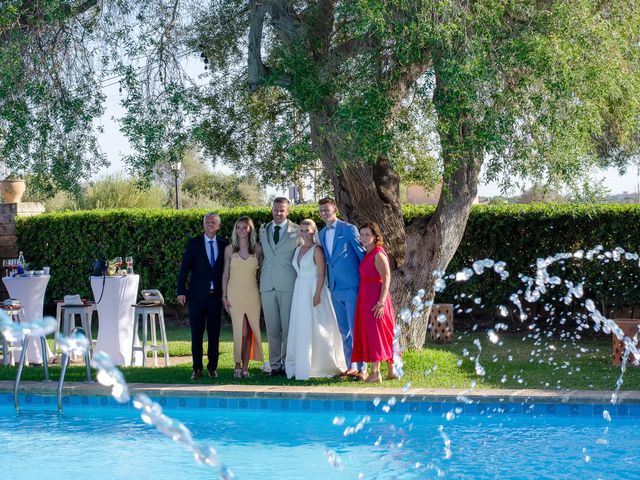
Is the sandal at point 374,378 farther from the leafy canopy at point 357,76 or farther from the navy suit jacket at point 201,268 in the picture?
the leafy canopy at point 357,76

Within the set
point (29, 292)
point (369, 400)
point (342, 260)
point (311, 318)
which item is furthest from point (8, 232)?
point (369, 400)

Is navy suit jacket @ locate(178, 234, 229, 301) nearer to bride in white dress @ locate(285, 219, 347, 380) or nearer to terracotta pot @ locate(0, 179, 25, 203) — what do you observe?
bride in white dress @ locate(285, 219, 347, 380)

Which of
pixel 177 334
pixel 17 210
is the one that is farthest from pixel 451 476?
pixel 17 210

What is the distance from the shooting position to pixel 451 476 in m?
6.80

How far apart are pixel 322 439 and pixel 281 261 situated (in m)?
2.00

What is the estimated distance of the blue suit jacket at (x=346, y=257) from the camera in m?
9.19

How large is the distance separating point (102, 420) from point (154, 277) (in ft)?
21.5

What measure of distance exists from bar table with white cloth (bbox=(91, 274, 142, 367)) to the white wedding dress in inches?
78.9

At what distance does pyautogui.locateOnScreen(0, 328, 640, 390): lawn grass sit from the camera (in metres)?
9.15

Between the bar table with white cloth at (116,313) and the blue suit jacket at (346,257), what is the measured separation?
2367mm

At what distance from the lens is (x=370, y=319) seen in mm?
9031

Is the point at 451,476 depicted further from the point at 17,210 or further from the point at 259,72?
the point at 17,210

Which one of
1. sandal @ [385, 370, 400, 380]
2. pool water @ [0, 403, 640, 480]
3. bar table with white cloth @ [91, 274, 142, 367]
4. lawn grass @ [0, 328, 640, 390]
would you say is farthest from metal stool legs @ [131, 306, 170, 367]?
sandal @ [385, 370, 400, 380]

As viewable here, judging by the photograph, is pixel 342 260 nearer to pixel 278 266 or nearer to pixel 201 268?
pixel 278 266
